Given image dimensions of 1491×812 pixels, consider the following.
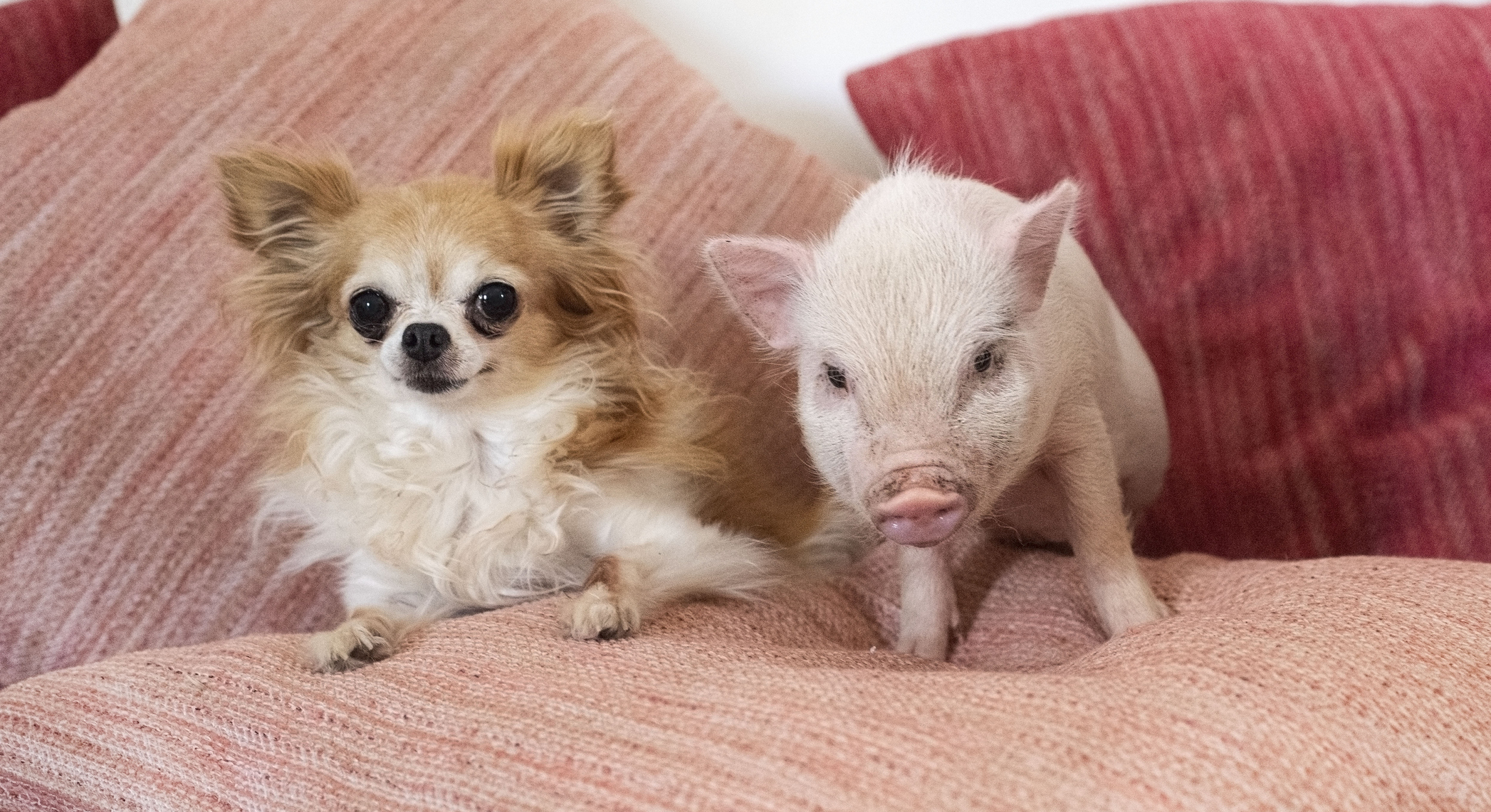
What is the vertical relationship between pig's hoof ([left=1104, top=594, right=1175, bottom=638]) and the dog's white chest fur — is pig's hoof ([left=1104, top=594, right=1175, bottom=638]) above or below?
below

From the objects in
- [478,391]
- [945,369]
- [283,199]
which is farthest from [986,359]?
[283,199]

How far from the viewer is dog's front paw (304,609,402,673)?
1001 mm

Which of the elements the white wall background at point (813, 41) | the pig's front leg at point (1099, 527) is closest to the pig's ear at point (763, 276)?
the pig's front leg at point (1099, 527)

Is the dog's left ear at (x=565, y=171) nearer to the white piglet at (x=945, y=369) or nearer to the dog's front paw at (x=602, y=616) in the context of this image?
the white piglet at (x=945, y=369)

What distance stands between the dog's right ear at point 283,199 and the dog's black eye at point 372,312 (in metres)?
0.10

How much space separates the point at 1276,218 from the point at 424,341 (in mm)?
1178

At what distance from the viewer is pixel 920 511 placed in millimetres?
854

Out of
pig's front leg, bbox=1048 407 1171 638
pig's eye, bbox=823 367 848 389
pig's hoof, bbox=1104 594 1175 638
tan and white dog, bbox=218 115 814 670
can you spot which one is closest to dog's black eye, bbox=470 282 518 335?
tan and white dog, bbox=218 115 814 670

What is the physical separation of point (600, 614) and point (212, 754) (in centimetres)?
34

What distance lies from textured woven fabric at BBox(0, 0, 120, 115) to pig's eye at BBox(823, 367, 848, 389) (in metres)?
1.29

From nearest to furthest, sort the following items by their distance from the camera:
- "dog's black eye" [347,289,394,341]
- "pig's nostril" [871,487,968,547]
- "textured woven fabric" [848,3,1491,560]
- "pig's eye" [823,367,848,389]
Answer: "pig's nostril" [871,487,968,547]
"pig's eye" [823,367,848,389]
"dog's black eye" [347,289,394,341]
"textured woven fabric" [848,3,1491,560]

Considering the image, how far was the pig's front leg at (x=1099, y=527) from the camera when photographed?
105cm

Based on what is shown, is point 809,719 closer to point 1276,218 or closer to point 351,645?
point 351,645

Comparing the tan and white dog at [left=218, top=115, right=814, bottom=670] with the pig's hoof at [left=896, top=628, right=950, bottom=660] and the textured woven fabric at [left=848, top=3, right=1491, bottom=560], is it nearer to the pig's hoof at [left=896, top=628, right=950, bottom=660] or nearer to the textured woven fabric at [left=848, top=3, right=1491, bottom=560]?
the pig's hoof at [left=896, top=628, right=950, bottom=660]
